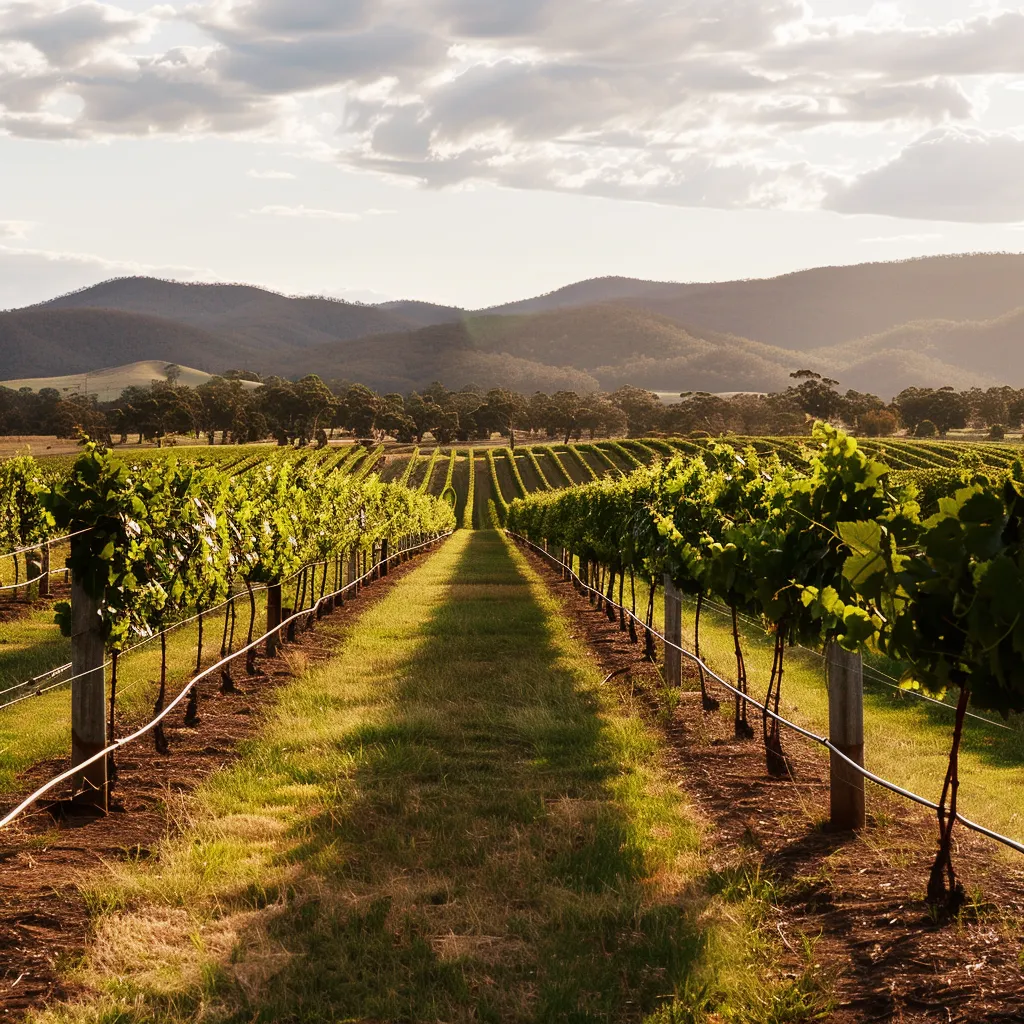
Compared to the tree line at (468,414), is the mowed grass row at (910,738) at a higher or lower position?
lower

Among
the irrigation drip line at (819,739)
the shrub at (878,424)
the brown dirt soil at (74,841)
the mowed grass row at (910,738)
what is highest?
the shrub at (878,424)

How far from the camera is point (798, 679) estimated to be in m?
15.5

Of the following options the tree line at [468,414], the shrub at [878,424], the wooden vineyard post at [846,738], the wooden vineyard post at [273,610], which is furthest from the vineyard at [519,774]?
the shrub at [878,424]

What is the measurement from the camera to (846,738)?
23.5 ft

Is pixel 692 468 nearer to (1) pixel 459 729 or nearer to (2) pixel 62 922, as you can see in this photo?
(1) pixel 459 729

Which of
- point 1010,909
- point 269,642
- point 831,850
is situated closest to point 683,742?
point 831,850

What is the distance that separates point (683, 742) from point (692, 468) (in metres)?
5.61

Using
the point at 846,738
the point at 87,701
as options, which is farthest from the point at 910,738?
the point at 87,701

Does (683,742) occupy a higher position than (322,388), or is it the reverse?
(322,388)

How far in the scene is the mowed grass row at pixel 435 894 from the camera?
479 centimetres

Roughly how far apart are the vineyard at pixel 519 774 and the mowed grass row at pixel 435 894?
3 cm

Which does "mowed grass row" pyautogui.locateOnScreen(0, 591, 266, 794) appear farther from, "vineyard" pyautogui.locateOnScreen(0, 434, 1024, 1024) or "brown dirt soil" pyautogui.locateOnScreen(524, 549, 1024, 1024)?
"brown dirt soil" pyautogui.locateOnScreen(524, 549, 1024, 1024)

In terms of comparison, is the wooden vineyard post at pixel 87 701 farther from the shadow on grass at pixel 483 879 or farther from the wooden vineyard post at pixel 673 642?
the wooden vineyard post at pixel 673 642

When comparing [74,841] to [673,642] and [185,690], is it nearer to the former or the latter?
[185,690]
